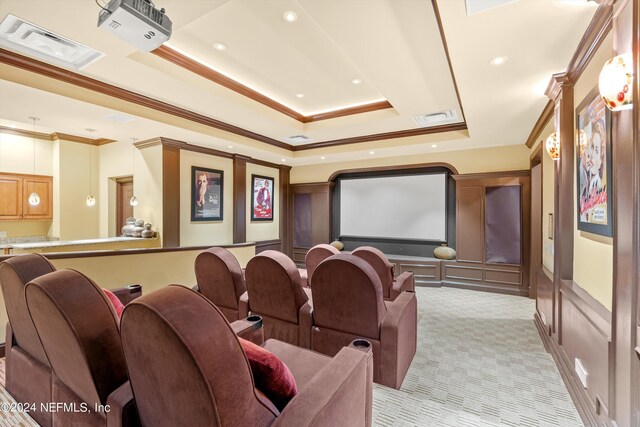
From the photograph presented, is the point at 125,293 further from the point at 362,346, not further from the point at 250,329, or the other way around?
the point at 362,346

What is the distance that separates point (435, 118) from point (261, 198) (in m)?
4.28

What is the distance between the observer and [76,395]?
1.31 metres

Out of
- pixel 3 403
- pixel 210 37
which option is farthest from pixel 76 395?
pixel 210 37

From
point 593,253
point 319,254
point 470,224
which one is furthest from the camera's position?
point 470,224

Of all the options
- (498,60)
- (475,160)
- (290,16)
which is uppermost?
(290,16)

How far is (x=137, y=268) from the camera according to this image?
3402mm

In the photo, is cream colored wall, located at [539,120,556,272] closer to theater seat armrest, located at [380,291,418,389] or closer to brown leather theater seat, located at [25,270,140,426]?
theater seat armrest, located at [380,291,418,389]

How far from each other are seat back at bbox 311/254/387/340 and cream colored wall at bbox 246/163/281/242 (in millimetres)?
4758

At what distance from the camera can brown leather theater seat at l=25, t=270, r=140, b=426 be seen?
1.11m

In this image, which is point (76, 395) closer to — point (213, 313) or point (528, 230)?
point (213, 313)

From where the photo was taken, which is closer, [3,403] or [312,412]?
[312,412]

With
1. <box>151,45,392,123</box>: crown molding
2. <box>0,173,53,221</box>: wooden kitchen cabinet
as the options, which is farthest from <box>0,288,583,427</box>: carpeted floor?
<box>0,173,53,221</box>: wooden kitchen cabinet

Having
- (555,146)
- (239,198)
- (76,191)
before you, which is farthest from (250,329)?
(76,191)

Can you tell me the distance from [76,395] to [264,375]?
3.14ft
